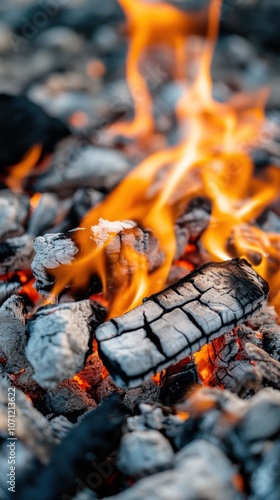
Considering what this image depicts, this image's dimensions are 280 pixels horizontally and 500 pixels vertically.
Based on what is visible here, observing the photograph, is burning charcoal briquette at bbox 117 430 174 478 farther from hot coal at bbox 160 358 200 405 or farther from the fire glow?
the fire glow

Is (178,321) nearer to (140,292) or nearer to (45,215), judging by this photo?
(140,292)

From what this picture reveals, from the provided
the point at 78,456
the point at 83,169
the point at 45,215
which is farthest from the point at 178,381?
the point at 83,169

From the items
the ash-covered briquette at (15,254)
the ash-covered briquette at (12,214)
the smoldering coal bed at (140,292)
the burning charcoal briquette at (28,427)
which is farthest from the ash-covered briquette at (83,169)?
the burning charcoal briquette at (28,427)

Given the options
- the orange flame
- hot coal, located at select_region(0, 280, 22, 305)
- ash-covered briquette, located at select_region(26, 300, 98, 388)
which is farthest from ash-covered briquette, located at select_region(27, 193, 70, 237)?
the orange flame

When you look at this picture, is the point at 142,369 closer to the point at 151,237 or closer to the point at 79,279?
the point at 79,279

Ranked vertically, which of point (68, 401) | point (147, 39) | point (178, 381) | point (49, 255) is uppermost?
point (147, 39)

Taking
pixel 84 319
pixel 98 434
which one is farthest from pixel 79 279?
pixel 98 434
